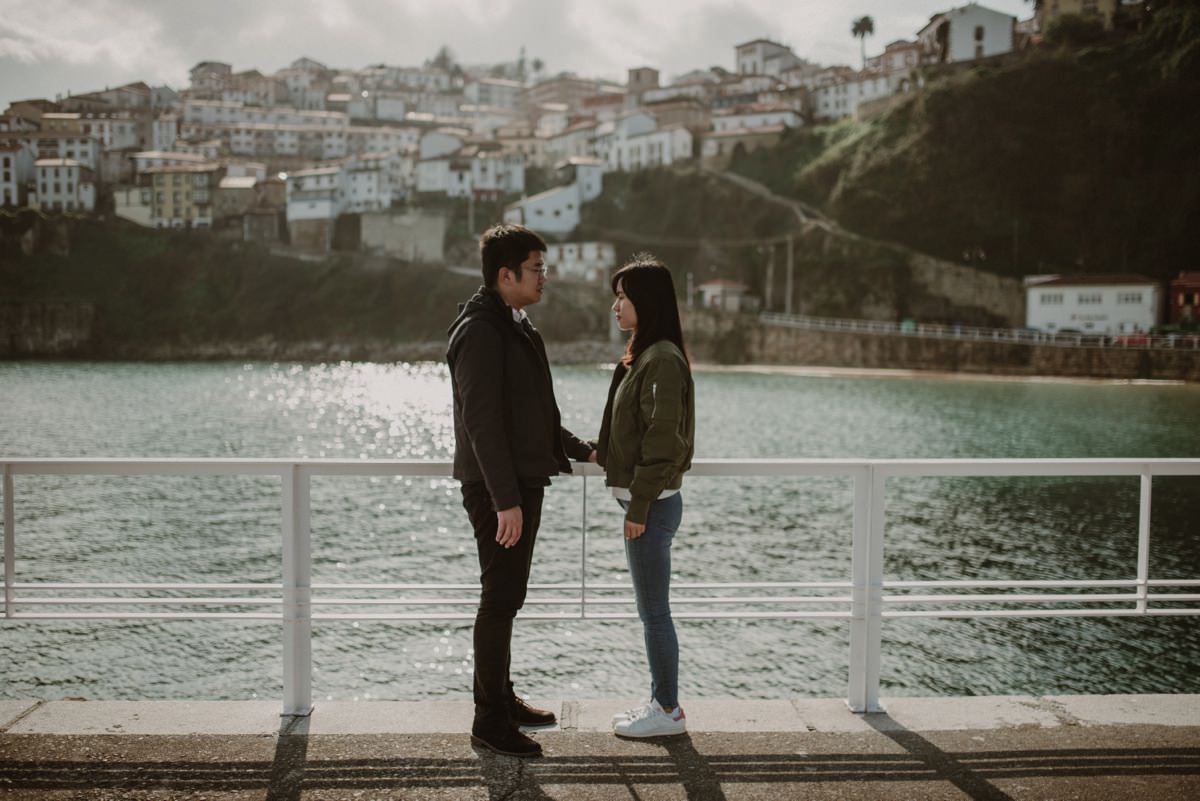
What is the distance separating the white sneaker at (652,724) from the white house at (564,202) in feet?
271

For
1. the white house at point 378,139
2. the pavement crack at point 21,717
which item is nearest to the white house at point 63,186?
the white house at point 378,139

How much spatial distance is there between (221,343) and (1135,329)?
76894mm

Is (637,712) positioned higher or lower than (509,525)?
lower

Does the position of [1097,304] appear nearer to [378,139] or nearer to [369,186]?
[369,186]

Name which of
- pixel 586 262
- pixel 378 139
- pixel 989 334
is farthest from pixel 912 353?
pixel 378 139

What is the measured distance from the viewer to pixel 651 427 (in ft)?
10.8

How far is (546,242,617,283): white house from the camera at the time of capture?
259 ft

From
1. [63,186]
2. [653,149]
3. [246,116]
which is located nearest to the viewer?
[653,149]

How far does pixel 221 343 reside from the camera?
89.9 metres

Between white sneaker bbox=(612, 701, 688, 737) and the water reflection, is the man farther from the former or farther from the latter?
the water reflection

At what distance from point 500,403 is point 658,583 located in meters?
0.93

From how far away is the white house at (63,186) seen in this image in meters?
95.7

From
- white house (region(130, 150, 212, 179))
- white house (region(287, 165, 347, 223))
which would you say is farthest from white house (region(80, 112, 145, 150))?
white house (region(287, 165, 347, 223))

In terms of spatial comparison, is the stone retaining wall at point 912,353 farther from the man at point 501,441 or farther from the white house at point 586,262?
the man at point 501,441
